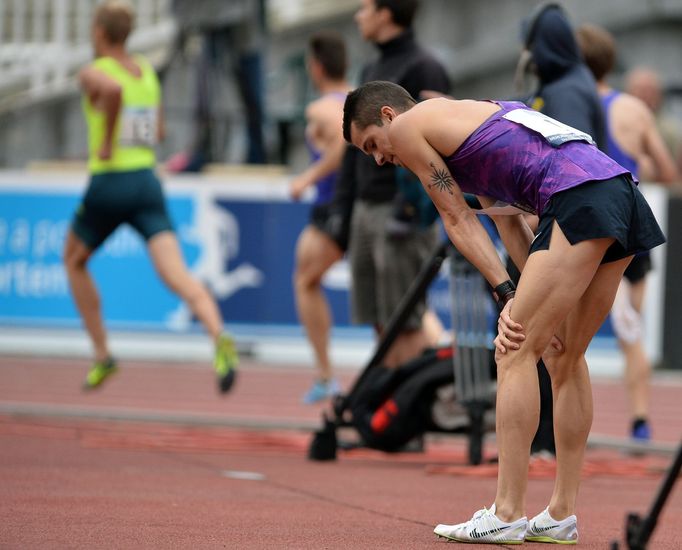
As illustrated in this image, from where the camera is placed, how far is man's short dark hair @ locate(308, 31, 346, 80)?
1065cm

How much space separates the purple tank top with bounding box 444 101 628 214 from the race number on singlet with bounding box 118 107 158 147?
510cm

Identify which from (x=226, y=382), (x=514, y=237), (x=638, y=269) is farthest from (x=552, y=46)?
(x=226, y=382)

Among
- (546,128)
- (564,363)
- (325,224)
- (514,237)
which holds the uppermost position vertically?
(546,128)

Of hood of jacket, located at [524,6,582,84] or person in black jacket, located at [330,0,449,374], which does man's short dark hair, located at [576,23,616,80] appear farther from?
hood of jacket, located at [524,6,582,84]

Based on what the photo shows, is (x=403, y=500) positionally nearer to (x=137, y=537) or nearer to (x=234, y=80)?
(x=137, y=537)

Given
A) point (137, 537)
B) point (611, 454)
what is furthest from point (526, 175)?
point (611, 454)

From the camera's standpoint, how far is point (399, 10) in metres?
9.41

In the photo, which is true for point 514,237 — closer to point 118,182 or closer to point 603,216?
point 603,216

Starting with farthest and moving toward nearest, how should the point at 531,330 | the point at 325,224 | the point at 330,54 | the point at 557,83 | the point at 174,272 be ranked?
the point at 330,54 → the point at 174,272 → the point at 325,224 → the point at 557,83 → the point at 531,330

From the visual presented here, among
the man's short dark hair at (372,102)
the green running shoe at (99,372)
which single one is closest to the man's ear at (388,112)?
the man's short dark hair at (372,102)

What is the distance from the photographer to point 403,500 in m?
7.08

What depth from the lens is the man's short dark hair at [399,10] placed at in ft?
30.8

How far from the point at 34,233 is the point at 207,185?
5.59 ft

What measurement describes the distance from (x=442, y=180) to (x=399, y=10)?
388 cm
